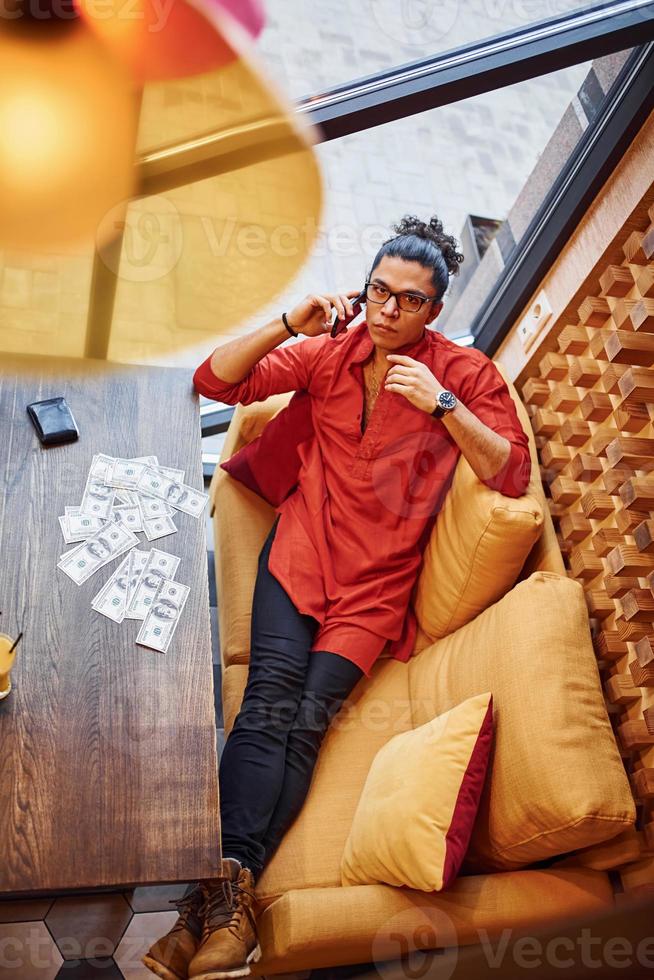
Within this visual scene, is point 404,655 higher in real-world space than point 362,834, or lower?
higher

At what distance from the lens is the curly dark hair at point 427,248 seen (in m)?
2.18

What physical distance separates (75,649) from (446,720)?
0.84m

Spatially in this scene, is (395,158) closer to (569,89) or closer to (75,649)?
(569,89)

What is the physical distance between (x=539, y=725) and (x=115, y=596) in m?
0.98

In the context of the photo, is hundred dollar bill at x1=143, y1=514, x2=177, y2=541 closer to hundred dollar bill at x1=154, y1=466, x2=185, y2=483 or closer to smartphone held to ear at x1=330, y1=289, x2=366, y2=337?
hundred dollar bill at x1=154, y1=466, x2=185, y2=483

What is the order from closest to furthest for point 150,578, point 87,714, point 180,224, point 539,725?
point 87,714 → point 539,725 → point 150,578 → point 180,224

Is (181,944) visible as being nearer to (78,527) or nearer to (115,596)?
(115,596)

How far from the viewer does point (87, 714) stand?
1.75 meters

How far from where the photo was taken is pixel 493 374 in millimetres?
2336

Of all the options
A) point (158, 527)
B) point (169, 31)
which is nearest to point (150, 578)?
point (158, 527)

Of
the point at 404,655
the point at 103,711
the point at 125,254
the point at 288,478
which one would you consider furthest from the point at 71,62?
the point at 404,655

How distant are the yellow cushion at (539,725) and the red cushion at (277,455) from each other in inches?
27.2

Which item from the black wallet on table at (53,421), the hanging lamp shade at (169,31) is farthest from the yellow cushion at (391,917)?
the hanging lamp shade at (169,31)

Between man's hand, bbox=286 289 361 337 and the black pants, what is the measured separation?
0.66 meters
